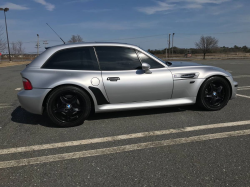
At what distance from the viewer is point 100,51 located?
12.0 ft

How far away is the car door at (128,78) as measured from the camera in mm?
3527

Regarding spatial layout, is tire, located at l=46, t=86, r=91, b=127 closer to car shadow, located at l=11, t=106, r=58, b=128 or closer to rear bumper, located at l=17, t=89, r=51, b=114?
rear bumper, located at l=17, t=89, r=51, b=114

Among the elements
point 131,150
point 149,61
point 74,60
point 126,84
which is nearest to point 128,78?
point 126,84

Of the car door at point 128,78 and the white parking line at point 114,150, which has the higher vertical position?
the car door at point 128,78

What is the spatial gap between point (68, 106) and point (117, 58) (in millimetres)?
1197

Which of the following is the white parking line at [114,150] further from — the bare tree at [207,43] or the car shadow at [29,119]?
the bare tree at [207,43]

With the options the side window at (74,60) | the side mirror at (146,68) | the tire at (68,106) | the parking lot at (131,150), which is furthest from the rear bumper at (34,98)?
the side mirror at (146,68)

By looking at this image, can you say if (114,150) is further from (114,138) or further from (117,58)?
(117,58)

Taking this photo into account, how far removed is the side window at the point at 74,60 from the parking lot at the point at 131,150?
997 mm

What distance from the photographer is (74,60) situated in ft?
11.7

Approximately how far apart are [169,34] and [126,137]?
178ft

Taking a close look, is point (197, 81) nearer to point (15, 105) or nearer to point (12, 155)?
point (12, 155)

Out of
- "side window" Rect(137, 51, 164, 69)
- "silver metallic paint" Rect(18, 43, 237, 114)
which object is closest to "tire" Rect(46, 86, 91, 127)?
"silver metallic paint" Rect(18, 43, 237, 114)

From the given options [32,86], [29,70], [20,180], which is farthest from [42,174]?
[29,70]
